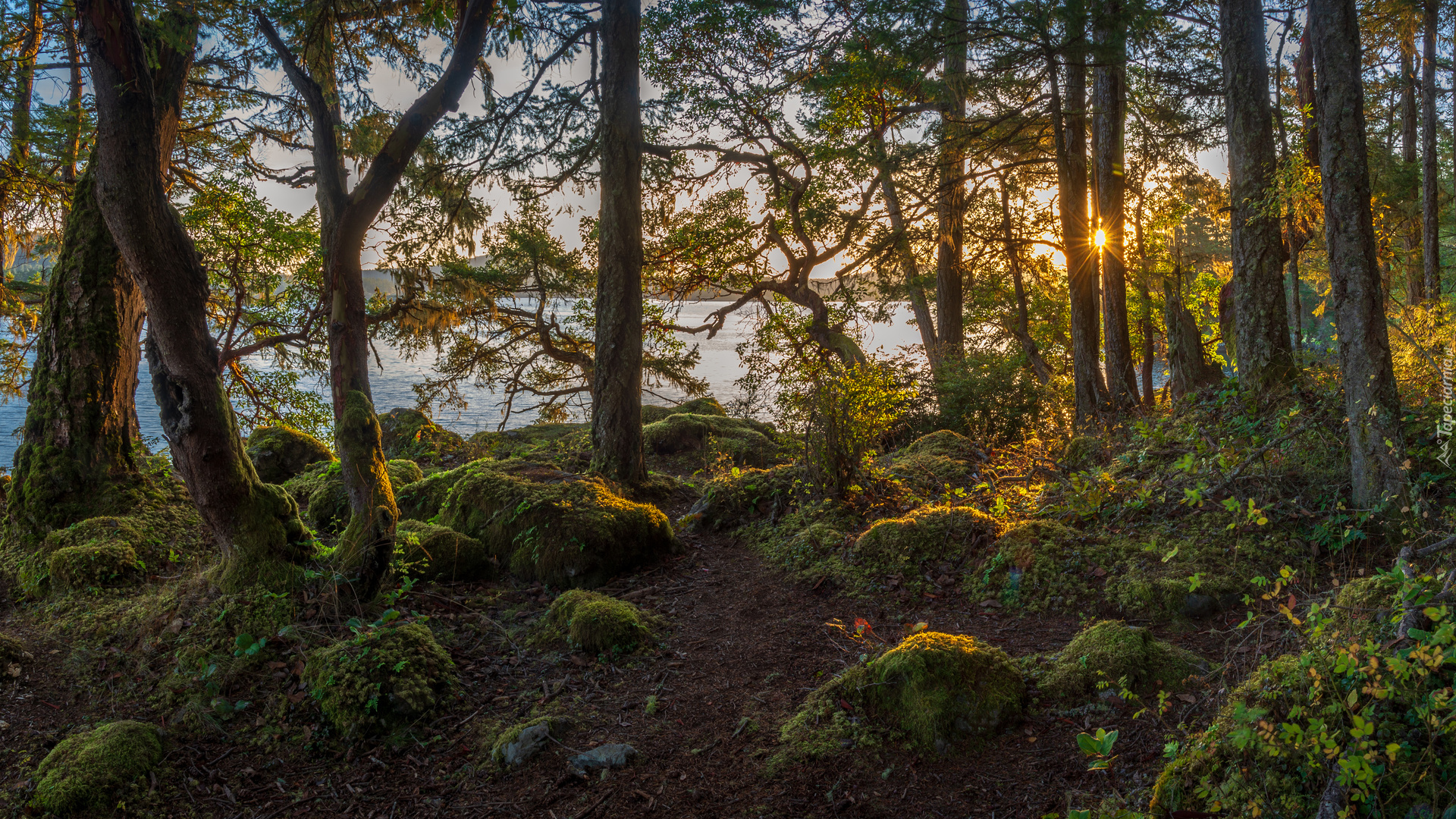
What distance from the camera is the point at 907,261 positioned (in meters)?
11.9

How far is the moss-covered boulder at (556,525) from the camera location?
19.4 feet

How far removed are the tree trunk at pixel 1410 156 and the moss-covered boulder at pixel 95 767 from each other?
14.6 meters

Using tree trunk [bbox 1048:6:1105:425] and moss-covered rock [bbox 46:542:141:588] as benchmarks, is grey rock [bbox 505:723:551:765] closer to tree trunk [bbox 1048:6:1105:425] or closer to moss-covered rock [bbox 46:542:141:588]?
moss-covered rock [bbox 46:542:141:588]

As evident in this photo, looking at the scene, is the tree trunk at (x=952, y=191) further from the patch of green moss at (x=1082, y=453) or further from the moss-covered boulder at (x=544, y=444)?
the moss-covered boulder at (x=544, y=444)

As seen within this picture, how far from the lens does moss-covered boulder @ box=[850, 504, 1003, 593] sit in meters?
5.14

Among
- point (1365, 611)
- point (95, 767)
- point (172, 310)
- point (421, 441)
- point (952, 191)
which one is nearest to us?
point (1365, 611)

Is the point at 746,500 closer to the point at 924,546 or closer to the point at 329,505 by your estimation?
the point at 924,546

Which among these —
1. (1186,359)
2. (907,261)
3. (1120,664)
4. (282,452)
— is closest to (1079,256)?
(1186,359)

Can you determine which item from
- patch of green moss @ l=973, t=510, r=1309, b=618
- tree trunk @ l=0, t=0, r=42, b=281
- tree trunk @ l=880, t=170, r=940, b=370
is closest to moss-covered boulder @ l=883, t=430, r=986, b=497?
patch of green moss @ l=973, t=510, r=1309, b=618

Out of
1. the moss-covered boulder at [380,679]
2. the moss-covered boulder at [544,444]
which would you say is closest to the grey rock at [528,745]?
the moss-covered boulder at [380,679]

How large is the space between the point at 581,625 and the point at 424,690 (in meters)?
1.06

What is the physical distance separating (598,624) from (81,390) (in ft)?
17.9

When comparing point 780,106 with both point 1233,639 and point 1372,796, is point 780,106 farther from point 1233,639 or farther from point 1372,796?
point 1372,796

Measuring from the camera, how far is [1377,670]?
2102mm
